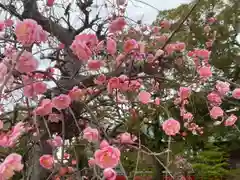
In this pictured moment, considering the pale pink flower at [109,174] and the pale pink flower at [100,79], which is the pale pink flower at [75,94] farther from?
the pale pink flower at [109,174]

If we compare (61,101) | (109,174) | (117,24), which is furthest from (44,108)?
(117,24)

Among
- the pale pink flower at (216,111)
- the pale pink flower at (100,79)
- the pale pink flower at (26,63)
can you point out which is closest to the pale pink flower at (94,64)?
the pale pink flower at (100,79)

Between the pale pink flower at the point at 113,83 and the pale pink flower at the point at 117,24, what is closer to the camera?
the pale pink flower at the point at 113,83

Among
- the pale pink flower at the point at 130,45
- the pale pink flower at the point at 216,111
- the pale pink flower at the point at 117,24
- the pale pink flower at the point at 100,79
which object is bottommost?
the pale pink flower at the point at 216,111

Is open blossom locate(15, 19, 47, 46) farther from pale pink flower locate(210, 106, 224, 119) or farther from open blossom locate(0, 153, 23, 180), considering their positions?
pale pink flower locate(210, 106, 224, 119)

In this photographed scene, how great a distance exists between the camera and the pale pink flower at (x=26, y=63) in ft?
3.22

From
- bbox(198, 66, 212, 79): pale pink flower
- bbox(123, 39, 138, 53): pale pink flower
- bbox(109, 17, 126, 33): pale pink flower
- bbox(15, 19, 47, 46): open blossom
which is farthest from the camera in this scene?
bbox(198, 66, 212, 79): pale pink flower

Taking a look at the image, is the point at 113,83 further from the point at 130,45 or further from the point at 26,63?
the point at 26,63

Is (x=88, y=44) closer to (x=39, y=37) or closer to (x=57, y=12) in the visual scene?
(x=39, y=37)

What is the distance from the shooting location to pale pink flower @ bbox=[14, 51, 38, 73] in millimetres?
981

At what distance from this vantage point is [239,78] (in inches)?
125

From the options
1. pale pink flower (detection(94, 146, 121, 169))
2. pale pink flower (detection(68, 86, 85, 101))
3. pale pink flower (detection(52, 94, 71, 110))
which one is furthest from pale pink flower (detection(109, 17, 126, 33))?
pale pink flower (detection(94, 146, 121, 169))

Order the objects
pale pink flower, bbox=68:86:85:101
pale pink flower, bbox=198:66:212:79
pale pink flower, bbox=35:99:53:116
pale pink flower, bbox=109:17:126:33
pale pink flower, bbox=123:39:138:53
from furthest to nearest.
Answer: pale pink flower, bbox=198:66:212:79
pale pink flower, bbox=109:17:126:33
pale pink flower, bbox=123:39:138:53
pale pink flower, bbox=68:86:85:101
pale pink flower, bbox=35:99:53:116

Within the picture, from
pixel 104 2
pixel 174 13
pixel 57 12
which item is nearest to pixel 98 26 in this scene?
pixel 104 2
